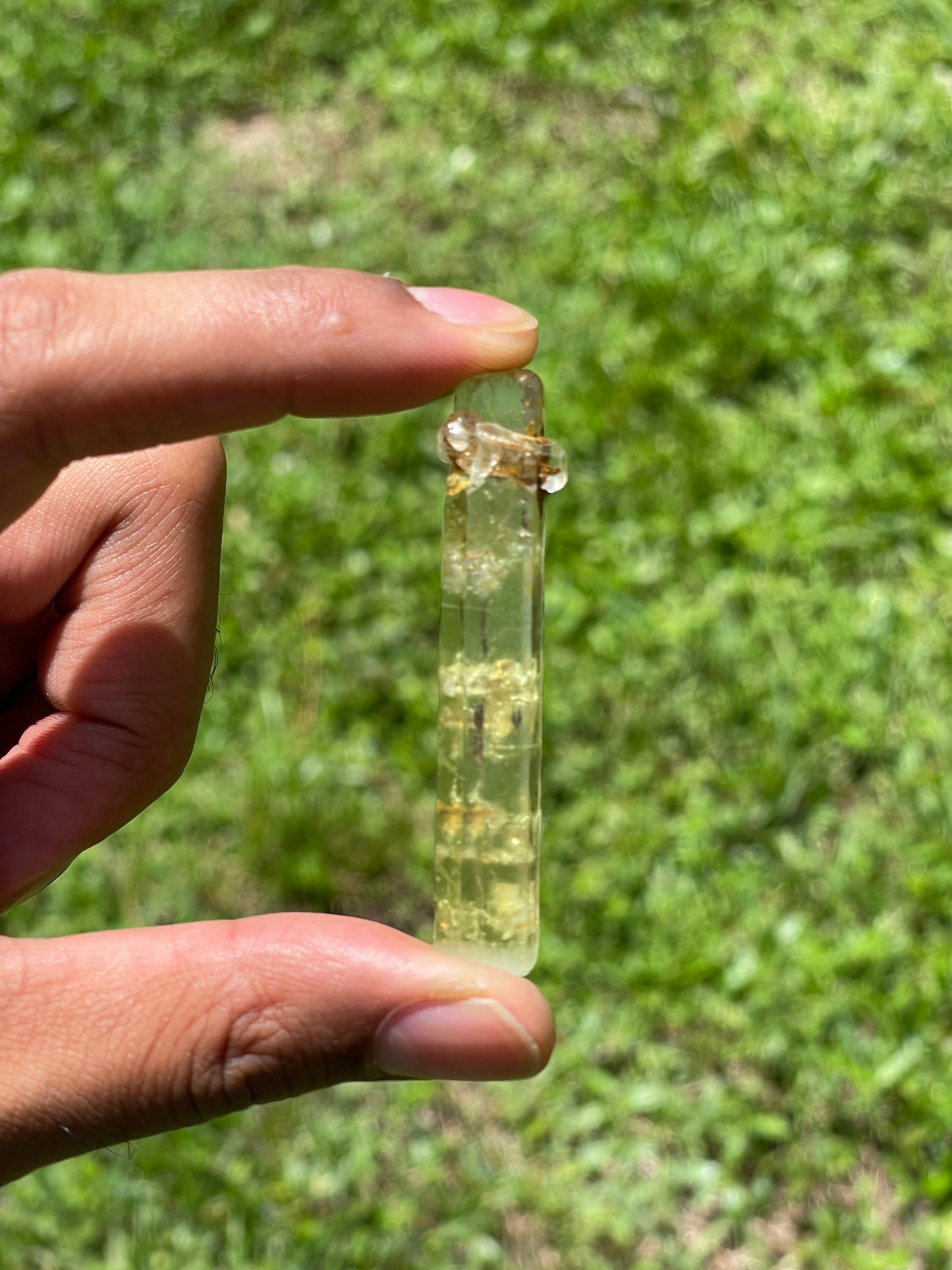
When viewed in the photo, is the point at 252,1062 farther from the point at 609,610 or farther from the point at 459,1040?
the point at 609,610

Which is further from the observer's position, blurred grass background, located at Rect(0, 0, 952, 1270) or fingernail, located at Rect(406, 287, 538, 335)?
blurred grass background, located at Rect(0, 0, 952, 1270)

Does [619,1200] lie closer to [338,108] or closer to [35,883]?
[35,883]

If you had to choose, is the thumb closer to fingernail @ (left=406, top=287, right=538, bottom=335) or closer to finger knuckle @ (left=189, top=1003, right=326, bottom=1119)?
finger knuckle @ (left=189, top=1003, right=326, bottom=1119)

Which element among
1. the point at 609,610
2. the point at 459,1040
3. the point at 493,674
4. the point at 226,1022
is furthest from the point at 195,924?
the point at 609,610

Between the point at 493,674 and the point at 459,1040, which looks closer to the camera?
the point at 459,1040

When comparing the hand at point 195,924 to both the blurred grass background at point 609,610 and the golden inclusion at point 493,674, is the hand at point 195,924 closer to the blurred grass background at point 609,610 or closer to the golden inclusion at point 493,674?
the golden inclusion at point 493,674

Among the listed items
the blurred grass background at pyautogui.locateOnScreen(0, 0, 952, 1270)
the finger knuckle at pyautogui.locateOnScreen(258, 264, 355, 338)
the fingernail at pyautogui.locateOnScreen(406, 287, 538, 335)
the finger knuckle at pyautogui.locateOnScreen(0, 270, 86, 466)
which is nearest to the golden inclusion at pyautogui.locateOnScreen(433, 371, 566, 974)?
the fingernail at pyautogui.locateOnScreen(406, 287, 538, 335)
